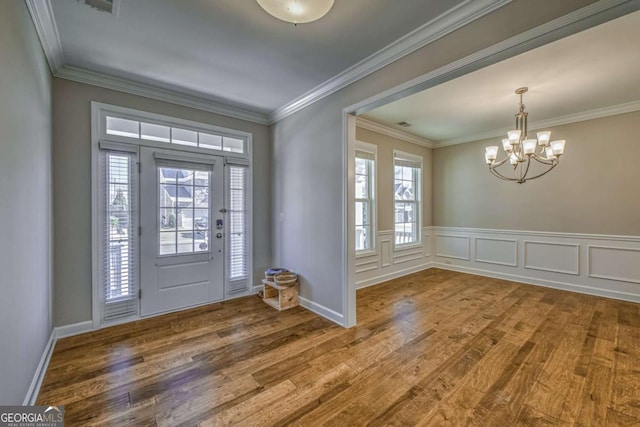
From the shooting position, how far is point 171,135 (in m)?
3.36

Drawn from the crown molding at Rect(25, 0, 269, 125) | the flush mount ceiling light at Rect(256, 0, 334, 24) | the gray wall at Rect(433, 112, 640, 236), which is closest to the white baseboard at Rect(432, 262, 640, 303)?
the gray wall at Rect(433, 112, 640, 236)

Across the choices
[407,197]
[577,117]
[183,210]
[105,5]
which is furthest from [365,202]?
[105,5]

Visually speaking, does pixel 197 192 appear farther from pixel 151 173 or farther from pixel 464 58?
pixel 464 58

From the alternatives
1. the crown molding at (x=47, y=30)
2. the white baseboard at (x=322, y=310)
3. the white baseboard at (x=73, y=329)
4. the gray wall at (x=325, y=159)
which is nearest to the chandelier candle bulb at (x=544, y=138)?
the gray wall at (x=325, y=159)

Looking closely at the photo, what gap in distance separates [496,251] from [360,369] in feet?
13.6

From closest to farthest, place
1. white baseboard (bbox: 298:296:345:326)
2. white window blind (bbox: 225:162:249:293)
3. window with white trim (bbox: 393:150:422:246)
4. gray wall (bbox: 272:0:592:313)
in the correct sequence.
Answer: gray wall (bbox: 272:0:592:313), white baseboard (bbox: 298:296:345:326), white window blind (bbox: 225:162:249:293), window with white trim (bbox: 393:150:422:246)

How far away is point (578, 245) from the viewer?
414cm

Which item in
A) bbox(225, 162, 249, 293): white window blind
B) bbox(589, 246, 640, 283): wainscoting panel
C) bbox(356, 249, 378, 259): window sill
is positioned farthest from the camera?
bbox(356, 249, 378, 259): window sill

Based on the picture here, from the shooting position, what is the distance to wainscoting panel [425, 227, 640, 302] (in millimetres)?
3783

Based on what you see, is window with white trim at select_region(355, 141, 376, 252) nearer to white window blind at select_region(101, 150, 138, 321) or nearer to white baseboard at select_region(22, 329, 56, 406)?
white window blind at select_region(101, 150, 138, 321)

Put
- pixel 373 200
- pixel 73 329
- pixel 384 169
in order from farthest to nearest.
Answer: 1. pixel 384 169
2. pixel 373 200
3. pixel 73 329

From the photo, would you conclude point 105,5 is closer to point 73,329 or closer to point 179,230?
point 179,230

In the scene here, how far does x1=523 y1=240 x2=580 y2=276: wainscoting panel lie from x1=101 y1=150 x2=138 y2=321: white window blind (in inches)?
236

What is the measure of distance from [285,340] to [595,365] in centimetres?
267
